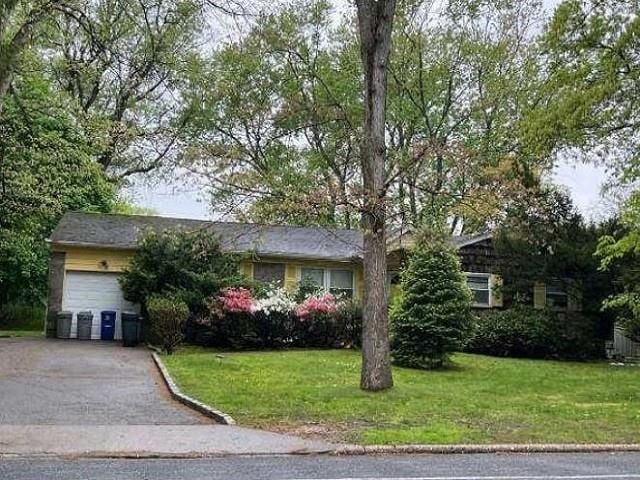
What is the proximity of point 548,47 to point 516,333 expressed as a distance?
8.73 meters

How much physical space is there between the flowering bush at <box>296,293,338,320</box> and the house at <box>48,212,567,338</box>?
92.4 inches

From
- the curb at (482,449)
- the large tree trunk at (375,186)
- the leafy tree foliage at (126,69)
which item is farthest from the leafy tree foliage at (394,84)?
the curb at (482,449)

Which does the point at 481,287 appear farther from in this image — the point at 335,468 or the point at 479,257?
the point at 335,468

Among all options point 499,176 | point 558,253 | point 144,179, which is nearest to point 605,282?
point 558,253

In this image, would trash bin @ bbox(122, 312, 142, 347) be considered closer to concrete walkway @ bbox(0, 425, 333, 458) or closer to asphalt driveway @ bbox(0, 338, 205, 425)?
asphalt driveway @ bbox(0, 338, 205, 425)

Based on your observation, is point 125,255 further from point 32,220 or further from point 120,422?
point 120,422

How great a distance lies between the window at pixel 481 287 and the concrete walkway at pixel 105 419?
12.6 metres

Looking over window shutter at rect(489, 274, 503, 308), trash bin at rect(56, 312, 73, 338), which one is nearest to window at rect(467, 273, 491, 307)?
window shutter at rect(489, 274, 503, 308)

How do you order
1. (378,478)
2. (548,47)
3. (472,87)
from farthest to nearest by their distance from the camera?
(472,87)
(548,47)
(378,478)

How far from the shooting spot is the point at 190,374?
14695 millimetres

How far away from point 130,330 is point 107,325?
222cm

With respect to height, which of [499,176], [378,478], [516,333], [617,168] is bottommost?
[378,478]

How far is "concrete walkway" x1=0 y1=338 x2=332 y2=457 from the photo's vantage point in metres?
8.36

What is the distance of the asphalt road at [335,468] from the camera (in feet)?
23.3
